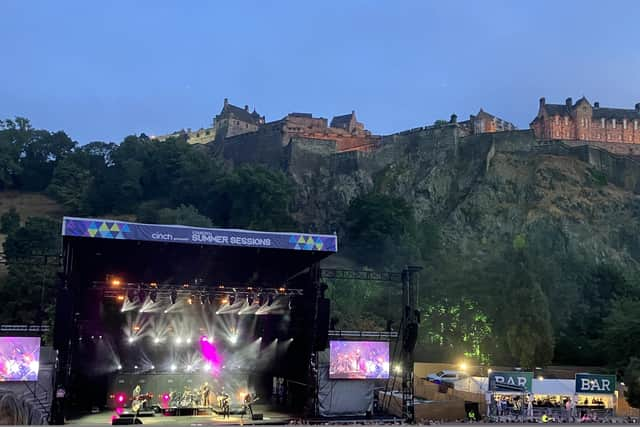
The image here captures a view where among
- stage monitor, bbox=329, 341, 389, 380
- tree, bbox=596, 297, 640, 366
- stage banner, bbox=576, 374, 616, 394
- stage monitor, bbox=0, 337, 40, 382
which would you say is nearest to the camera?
stage monitor, bbox=0, 337, 40, 382

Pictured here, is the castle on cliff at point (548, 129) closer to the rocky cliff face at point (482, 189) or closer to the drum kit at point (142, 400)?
the rocky cliff face at point (482, 189)

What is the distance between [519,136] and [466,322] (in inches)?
1250

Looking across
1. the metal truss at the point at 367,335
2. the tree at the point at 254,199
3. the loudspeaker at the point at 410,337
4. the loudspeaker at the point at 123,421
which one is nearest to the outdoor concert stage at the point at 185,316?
the metal truss at the point at 367,335

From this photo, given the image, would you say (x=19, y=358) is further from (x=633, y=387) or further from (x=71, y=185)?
(x=71, y=185)

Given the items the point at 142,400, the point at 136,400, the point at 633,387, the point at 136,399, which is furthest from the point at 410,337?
the point at 142,400

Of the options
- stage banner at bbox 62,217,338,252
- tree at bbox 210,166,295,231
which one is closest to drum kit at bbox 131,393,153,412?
stage banner at bbox 62,217,338,252

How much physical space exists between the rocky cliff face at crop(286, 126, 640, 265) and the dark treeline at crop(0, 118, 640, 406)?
2.74 m

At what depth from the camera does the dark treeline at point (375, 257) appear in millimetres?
31859

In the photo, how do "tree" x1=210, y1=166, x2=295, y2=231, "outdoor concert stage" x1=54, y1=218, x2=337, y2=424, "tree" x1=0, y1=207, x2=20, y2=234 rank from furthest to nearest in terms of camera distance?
"tree" x1=0, y1=207, x2=20, y2=234
"tree" x1=210, y1=166, x2=295, y2=231
"outdoor concert stage" x1=54, y1=218, x2=337, y2=424

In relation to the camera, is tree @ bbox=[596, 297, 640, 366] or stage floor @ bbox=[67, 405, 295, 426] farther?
tree @ bbox=[596, 297, 640, 366]

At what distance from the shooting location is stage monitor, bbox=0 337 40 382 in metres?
16.8

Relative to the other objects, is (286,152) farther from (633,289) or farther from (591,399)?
(591,399)

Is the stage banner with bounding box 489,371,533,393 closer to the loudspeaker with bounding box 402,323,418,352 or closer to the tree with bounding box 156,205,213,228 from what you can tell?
the loudspeaker with bounding box 402,323,418,352

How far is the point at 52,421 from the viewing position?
16.7 metres
